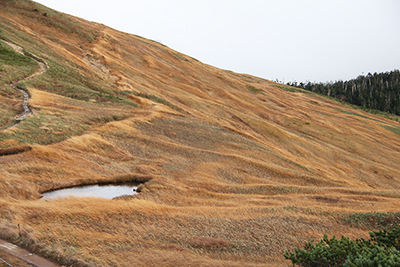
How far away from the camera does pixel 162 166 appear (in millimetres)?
26484

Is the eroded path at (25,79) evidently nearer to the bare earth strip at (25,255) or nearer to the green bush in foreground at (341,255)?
the bare earth strip at (25,255)

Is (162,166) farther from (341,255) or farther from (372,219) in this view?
(341,255)

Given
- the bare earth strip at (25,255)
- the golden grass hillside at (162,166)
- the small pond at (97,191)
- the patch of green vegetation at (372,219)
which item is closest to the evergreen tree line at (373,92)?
the golden grass hillside at (162,166)

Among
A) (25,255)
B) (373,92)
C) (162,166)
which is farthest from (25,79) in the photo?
(373,92)

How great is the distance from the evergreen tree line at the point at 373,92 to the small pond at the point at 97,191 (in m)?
120

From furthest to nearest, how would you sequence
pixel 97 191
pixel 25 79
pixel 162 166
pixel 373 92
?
pixel 373 92, pixel 25 79, pixel 162 166, pixel 97 191

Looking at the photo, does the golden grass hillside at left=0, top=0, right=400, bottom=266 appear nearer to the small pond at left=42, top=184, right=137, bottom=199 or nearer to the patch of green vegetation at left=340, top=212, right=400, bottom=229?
the patch of green vegetation at left=340, top=212, right=400, bottom=229

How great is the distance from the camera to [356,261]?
9.87m

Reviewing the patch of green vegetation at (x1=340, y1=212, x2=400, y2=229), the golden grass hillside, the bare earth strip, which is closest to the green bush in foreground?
the golden grass hillside

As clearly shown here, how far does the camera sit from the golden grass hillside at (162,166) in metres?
13.7

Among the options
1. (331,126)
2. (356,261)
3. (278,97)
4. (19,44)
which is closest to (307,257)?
(356,261)

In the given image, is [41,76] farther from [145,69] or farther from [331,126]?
[331,126]

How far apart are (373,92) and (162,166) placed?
132439 mm

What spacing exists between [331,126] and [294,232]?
5147cm
